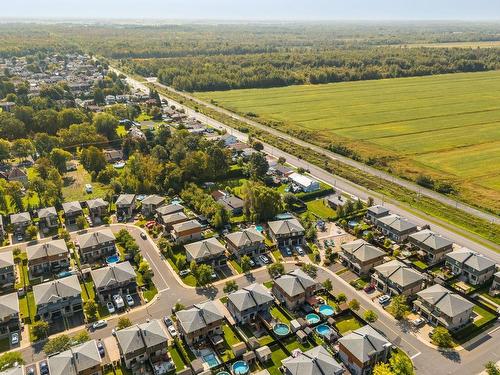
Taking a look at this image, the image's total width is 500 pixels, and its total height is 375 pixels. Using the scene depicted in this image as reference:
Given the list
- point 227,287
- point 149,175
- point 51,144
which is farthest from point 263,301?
point 51,144

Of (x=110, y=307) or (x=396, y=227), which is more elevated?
(x=396, y=227)

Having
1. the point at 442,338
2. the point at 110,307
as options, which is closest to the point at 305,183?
the point at 442,338

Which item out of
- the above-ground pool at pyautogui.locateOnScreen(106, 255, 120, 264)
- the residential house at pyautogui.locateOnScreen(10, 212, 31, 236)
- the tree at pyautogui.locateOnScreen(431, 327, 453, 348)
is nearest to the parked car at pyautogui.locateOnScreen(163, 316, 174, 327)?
the above-ground pool at pyautogui.locateOnScreen(106, 255, 120, 264)

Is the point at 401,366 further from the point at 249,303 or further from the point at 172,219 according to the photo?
the point at 172,219

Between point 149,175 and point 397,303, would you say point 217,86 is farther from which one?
point 397,303

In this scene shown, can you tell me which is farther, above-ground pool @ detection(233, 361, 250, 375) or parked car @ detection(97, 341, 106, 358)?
parked car @ detection(97, 341, 106, 358)

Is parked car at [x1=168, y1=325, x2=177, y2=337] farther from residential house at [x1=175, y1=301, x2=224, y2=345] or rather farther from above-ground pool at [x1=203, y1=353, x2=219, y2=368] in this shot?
above-ground pool at [x1=203, y1=353, x2=219, y2=368]

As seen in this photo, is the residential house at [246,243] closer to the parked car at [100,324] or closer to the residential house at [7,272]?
the parked car at [100,324]
